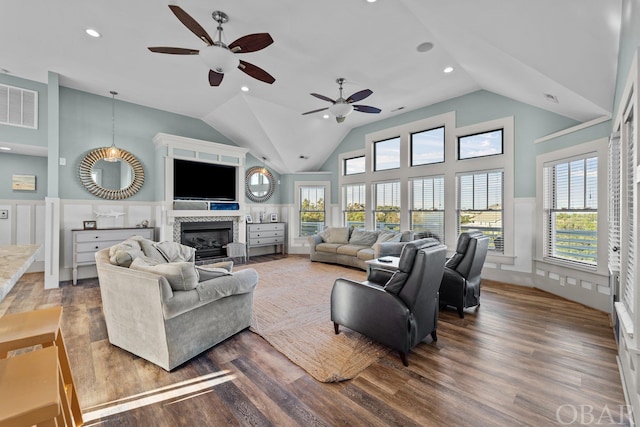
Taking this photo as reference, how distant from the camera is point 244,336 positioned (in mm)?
2867

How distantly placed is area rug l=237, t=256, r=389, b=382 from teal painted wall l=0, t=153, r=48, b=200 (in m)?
4.83

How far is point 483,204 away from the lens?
526cm

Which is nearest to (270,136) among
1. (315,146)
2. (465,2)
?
(315,146)

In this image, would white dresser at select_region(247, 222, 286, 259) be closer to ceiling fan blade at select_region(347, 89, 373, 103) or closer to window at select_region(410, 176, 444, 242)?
window at select_region(410, 176, 444, 242)

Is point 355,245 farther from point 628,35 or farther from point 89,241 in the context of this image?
point 89,241

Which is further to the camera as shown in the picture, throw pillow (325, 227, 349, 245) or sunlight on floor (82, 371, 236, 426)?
throw pillow (325, 227, 349, 245)

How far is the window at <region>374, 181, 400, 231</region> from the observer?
664cm

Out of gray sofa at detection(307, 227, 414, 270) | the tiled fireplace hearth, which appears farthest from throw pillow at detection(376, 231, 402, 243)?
the tiled fireplace hearth

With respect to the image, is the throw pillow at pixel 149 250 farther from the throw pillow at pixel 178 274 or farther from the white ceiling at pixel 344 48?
the white ceiling at pixel 344 48

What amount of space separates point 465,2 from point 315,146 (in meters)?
5.12

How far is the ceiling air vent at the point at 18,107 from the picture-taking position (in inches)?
175

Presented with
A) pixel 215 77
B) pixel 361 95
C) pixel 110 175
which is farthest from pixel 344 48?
pixel 110 175

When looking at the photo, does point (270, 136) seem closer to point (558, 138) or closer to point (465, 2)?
point (465, 2)

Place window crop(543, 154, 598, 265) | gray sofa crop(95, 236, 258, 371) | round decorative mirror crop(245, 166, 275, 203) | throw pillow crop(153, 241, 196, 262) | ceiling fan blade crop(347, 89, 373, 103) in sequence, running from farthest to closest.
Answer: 1. round decorative mirror crop(245, 166, 275, 203)
2. ceiling fan blade crop(347, 89, 373, 103)
3. throw pillow crop(153, 241, 196, 262)
4. window crop(543, 154, 598, 265)
5. gray sofa crop(95, 236, 258, 371)
